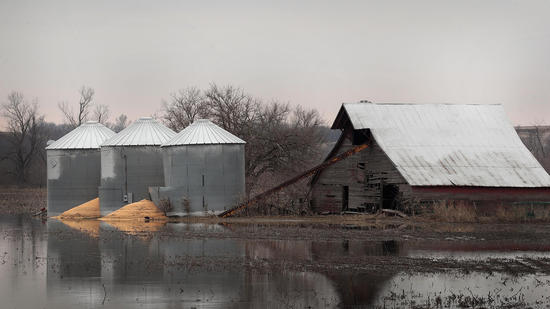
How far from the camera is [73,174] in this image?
159 feet

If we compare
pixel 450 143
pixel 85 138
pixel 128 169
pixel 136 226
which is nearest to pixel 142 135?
pixel 128 169

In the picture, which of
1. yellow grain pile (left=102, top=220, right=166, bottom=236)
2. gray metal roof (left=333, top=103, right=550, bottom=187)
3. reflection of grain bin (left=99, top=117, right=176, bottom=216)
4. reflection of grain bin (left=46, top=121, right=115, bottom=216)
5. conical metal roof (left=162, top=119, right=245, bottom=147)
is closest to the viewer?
yellow grain pile (left=102, top=220, right=166, bottom=236)

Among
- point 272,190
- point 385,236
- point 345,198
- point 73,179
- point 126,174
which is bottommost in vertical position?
point 385,236

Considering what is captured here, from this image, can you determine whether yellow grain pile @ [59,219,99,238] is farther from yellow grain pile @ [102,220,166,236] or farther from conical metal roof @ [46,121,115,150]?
conical metal roof @ [46,121,115,150]

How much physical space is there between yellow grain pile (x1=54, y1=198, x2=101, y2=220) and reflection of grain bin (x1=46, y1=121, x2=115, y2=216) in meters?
2.06

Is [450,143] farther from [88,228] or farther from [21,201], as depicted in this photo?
[21,201]

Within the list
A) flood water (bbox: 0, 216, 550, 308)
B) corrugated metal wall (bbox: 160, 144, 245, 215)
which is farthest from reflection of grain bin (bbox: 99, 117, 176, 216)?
flood water (bbox: 0, 216, 550, 308)

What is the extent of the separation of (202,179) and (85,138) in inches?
401

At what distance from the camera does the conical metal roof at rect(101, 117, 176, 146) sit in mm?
45719

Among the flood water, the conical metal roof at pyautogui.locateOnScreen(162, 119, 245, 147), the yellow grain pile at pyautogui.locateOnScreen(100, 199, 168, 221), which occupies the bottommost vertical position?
the flood water

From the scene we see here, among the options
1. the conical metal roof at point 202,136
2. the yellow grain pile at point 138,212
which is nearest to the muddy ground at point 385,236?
the yellow grain pile at point 138,212

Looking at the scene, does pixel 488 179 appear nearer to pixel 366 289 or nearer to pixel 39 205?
pixel 366 289

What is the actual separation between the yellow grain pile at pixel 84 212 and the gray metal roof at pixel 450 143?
15.0 metres

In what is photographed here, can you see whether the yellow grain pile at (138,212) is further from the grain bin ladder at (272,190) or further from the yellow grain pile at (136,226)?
the grain bin ladder at (272,190)
